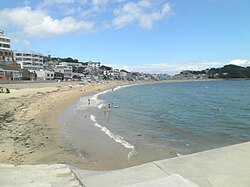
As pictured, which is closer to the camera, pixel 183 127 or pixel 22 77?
pixel 183 127

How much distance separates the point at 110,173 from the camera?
5375mm


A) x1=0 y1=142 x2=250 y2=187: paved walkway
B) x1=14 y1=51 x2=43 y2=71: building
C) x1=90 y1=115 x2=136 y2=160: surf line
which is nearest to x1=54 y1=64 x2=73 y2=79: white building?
x1=14 y1=51 x2=43 y2=71: building

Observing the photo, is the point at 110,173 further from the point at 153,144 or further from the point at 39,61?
the point at 39,61

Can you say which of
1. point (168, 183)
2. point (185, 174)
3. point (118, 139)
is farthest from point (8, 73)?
point (168, 183)

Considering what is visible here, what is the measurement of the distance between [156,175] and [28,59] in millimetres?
114490

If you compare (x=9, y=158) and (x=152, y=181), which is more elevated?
(x=152, y=181)

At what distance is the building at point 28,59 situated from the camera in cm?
10862

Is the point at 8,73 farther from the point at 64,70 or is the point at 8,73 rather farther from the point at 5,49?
the point at 64,70

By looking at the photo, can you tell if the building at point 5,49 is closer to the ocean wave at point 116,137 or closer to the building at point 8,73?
the building at point 8,73

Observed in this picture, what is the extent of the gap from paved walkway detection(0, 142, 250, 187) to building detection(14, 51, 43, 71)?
10800 centimetres

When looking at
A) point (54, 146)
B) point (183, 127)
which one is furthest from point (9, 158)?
point (183, 127)

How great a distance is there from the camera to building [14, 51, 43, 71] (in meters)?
109

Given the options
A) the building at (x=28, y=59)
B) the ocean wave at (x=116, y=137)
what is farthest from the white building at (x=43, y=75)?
the ocean wave at (x=116, y=137)

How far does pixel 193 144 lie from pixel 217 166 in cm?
728
